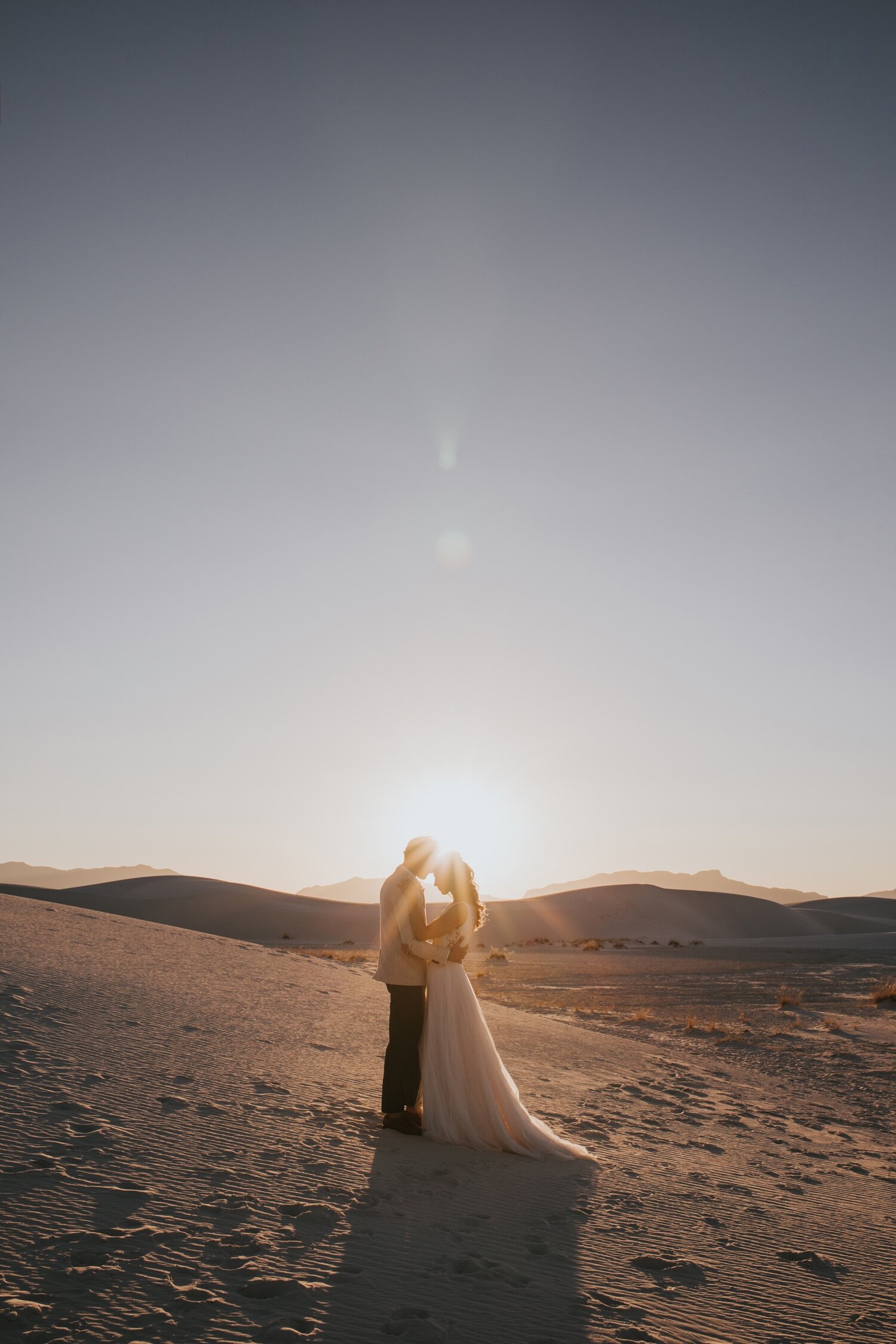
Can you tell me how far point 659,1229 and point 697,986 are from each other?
64.0 feet

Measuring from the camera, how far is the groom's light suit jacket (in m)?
5.97

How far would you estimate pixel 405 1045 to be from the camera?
6.00 metres

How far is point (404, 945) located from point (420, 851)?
25.6 inches

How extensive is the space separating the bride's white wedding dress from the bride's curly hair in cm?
18

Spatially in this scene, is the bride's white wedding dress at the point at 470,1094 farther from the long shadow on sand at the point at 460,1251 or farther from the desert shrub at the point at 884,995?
the desert shrub at the point at 884,995

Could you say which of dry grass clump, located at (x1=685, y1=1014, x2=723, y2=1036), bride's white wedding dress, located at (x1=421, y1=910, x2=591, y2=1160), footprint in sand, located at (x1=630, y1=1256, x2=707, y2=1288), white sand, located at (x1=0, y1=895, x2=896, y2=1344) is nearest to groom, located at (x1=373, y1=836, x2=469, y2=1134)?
bride's white wedding dress, located at (x1=421, y1=910, x2=591, y2=1160)

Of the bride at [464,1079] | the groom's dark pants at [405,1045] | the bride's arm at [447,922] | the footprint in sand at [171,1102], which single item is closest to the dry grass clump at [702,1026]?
the bride at [464,1079]

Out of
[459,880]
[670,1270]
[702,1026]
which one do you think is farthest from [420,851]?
[702,1026]

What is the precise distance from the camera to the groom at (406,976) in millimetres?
5930

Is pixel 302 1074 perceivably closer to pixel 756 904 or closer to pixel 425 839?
pixel 425 839

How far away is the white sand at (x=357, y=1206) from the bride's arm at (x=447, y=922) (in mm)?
1313

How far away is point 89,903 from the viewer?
5375cm

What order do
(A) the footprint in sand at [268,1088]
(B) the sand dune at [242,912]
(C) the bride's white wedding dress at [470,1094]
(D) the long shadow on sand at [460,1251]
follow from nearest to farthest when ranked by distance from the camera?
(D) the long shadow on sand at [460,1251]
(C) the bride's white wedding dress at [470,1094]
(A) the footprint in sand at [268,1088]
(B) the sand dune at [242,912]

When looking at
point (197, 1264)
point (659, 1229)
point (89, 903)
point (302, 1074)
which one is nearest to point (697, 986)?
point (302, 1074)
